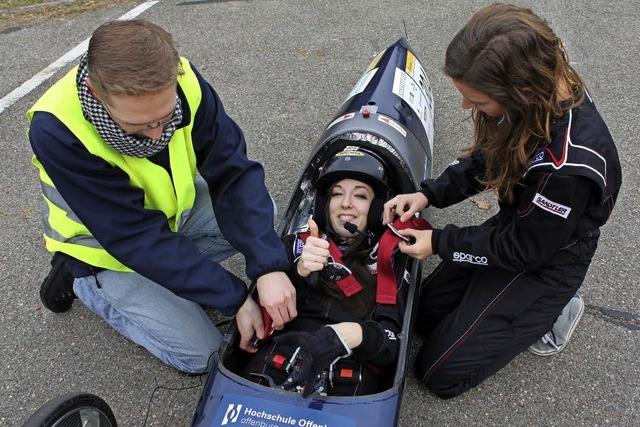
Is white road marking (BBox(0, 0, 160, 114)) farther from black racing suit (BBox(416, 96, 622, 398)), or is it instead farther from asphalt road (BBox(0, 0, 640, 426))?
black racing suit (BBox(416, 96, 622, 398))

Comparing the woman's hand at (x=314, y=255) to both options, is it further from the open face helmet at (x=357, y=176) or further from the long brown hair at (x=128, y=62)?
the long brown hair at (x=128, y=62)

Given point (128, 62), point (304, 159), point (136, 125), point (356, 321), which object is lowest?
point (304, 159)

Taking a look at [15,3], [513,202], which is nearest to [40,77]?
[15,3]

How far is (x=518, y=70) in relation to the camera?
6.53ft

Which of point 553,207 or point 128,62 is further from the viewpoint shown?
point 553,207

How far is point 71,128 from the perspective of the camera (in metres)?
2.14

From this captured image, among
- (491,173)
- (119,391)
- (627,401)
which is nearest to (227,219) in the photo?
(119,391)

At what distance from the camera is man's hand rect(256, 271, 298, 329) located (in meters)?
2.44

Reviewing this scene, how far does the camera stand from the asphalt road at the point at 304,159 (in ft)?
9.05

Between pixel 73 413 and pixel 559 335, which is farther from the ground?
pixel 73 413

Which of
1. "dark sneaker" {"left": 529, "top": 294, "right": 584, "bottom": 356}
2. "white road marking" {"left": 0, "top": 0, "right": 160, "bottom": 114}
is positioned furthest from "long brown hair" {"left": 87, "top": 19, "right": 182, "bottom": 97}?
"white road marking" {"left": 0, "top": 0, "right": 160, "bottom": 114}

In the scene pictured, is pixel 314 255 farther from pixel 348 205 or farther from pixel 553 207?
pixel 553 207

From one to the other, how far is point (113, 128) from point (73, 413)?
3.55ft

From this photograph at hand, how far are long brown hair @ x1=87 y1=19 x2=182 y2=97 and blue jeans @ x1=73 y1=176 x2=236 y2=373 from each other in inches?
44.5
